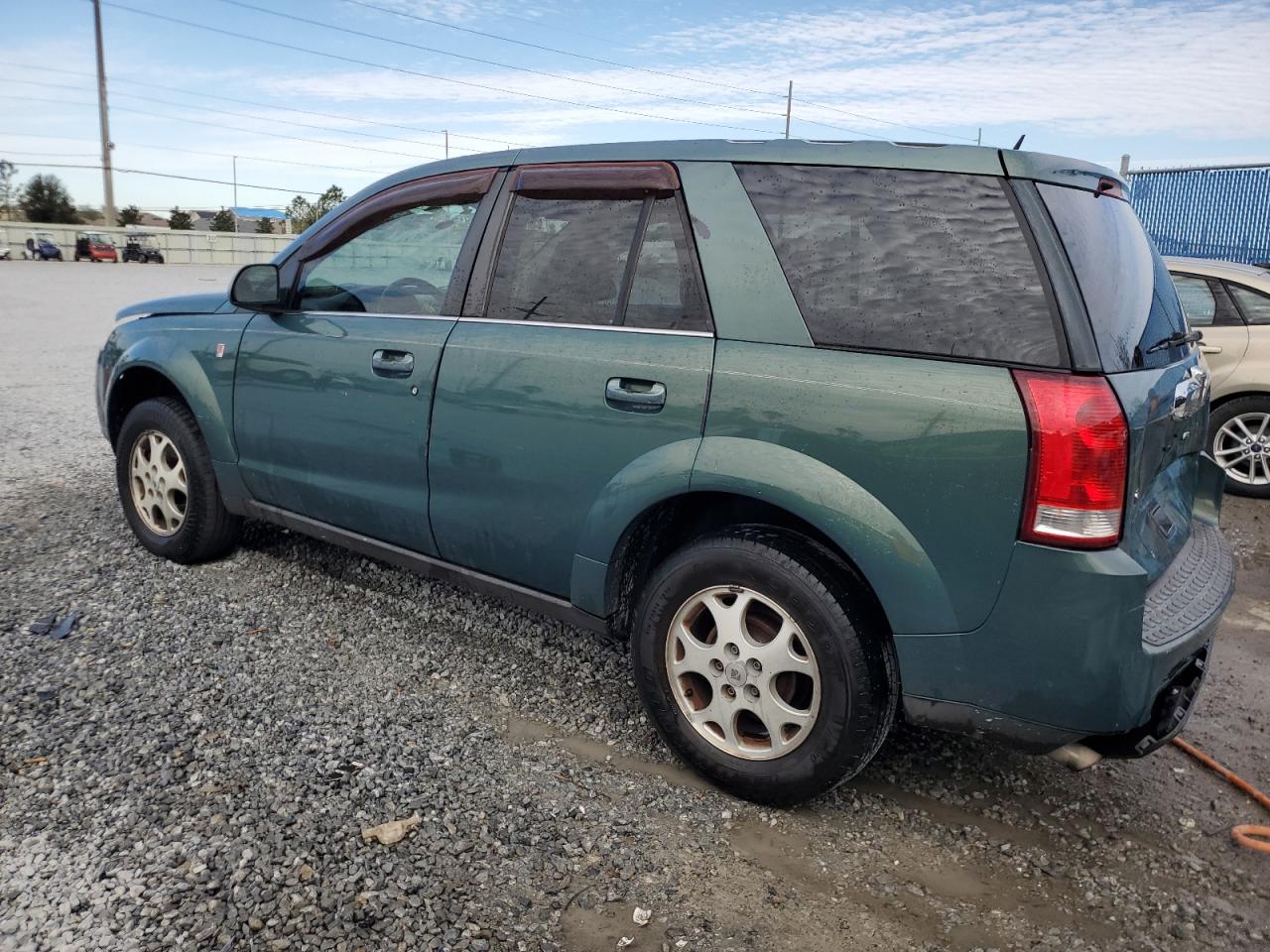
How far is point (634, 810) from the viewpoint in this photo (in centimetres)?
288

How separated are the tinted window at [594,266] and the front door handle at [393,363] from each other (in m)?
0.38

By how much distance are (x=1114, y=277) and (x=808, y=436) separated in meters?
0.90

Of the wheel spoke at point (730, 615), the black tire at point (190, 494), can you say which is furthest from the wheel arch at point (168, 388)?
the wheel spoke at point (730, 615)

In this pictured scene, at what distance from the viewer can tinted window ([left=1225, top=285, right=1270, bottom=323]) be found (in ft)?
23.6

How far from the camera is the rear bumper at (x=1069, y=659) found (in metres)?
2.32

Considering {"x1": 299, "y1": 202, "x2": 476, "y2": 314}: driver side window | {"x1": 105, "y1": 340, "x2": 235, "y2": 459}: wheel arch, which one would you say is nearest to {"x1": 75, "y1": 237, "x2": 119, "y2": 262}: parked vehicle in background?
{"x1": 105, "y1": 340, "x2": 235, "y2": 459}: wheel arch

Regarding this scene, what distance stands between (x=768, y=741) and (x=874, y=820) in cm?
40

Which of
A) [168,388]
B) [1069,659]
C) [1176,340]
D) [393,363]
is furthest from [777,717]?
[168,388]

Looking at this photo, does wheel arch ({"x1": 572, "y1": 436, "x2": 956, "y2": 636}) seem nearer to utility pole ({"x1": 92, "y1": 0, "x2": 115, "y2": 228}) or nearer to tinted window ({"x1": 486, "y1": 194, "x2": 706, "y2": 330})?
tinted window ({"x1": 486, "y1": 194, "x2": 706, "y2": 330})

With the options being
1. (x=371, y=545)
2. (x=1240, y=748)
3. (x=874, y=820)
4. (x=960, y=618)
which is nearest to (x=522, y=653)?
(x=371, y=545)

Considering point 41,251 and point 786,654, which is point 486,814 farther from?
point 41,251

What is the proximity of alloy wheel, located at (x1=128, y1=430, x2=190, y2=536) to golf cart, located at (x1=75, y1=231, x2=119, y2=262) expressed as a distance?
4991cm

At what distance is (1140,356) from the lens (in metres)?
2.54

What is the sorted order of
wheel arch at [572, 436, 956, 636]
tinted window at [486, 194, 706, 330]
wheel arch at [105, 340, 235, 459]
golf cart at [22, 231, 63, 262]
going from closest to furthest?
wheel arch at [572, 436, 956, 636], tinted window at [486, 194, 706, 330], wheel arch at [105, 340, 235, 459], golf cart at [22, 231, 63, 262]
